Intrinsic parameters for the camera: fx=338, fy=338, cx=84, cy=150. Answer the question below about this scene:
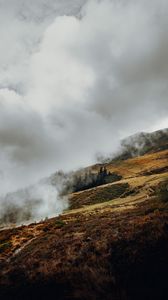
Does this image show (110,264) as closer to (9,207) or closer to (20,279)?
(20,279)

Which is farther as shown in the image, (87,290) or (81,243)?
(81,243)

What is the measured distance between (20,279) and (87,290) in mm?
6410

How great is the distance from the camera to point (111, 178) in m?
189

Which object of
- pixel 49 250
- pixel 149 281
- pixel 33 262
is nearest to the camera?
pixel 149 281

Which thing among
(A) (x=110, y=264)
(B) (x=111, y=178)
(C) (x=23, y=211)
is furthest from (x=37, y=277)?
(B) (x=111, y=178)

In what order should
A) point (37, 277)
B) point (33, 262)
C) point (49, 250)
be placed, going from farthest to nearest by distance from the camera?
point (49, 250)
point (33, 262)
point (37, 277)

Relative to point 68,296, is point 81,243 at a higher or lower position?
higher

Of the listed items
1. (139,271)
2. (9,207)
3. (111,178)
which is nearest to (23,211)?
(9,207)

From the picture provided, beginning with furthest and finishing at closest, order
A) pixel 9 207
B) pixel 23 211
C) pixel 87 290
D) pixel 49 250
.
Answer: pixel 9 207, pixel 23 211, pixel 49 250, pixel 87 290

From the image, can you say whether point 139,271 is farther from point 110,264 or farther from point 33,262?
point 33,262

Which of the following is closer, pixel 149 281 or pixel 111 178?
pixel 149 281

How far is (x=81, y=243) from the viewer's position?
2552cm

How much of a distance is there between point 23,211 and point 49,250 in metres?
141

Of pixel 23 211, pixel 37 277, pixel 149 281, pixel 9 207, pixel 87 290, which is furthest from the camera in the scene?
pixel 9 207
